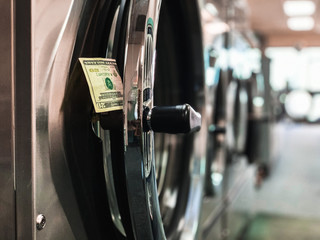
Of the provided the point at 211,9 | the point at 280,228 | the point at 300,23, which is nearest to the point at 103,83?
the point at 211,9

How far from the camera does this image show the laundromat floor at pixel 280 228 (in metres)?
2.33

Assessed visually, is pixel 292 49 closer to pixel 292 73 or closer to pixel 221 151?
pixel 292 73

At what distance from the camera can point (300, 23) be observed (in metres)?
6.04

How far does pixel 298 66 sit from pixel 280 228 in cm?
567

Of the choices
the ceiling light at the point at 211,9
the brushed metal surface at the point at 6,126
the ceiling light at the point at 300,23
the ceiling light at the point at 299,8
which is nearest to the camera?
the brushed metal surface at the point at 6,126

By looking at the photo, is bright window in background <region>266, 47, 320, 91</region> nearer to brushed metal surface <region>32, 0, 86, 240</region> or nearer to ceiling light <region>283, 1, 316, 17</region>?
ceiling light <region>283, 1, 316, 17</region>

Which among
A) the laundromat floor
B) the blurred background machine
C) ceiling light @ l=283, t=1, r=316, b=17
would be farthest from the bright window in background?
the blurred background machine

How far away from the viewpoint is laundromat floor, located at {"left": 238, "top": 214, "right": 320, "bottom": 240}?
7.65ft

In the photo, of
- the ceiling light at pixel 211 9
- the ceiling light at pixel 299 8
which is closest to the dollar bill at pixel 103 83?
the ceiling light at pixel 211 9

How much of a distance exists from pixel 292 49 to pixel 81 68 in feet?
24.2

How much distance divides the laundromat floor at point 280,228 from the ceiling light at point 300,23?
3.80 meters

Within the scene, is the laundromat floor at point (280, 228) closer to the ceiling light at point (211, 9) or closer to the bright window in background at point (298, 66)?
the ceiling light at point (211, 9)

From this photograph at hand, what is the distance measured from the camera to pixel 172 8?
92cm

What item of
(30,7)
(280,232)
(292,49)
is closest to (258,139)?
(280,232)
